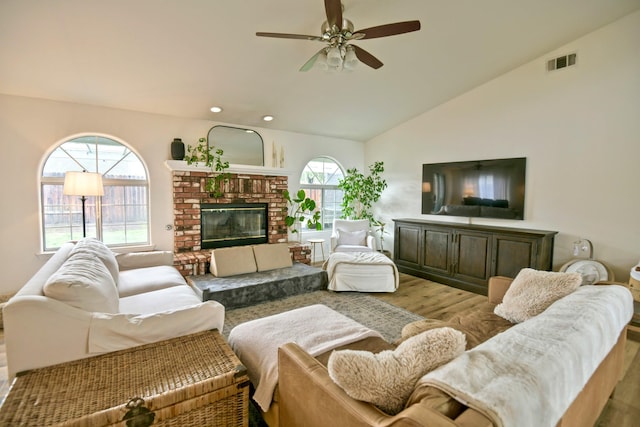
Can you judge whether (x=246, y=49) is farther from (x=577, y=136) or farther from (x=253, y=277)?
(x=577, y=136)

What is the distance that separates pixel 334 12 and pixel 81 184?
3196mm

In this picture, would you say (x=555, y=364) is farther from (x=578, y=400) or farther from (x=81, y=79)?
(x=81, y=79)

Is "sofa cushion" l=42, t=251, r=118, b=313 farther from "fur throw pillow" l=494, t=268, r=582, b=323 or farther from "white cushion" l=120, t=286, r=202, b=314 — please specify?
"fur throw pillow" l=494, t=268, r=582, b=323

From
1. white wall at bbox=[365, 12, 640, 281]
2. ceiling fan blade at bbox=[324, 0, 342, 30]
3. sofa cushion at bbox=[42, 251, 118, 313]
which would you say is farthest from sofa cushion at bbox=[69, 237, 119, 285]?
white wall at bbox=[365, 12, 640, 281]

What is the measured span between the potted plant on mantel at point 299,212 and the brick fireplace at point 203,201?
0.13 m

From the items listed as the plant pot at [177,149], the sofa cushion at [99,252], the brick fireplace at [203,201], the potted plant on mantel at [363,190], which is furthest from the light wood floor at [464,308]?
the plant pot at [177,149]

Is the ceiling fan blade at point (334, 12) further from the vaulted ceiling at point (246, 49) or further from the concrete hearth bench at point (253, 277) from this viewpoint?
the concrete hearth bench at point (253, 277)

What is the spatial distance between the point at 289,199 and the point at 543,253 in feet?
12.4

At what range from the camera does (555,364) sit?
43.9 inches

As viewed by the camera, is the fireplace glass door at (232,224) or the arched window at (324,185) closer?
the fireplace glass door at (232,224)

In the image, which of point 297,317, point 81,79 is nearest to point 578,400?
point 297,317

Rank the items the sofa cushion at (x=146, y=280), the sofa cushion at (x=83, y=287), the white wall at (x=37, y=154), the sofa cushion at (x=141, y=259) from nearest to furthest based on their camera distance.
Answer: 1. the sofa cushion at (x=83, y=287)
2. the sofa cushion at (x=146, y=280)
3. the white wall at (x=37, y=154)
4. the sofa cushion at (x=141, y=259)

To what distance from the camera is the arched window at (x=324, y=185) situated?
19.7 ft

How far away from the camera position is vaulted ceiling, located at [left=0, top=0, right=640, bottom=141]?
2693 millimetres
